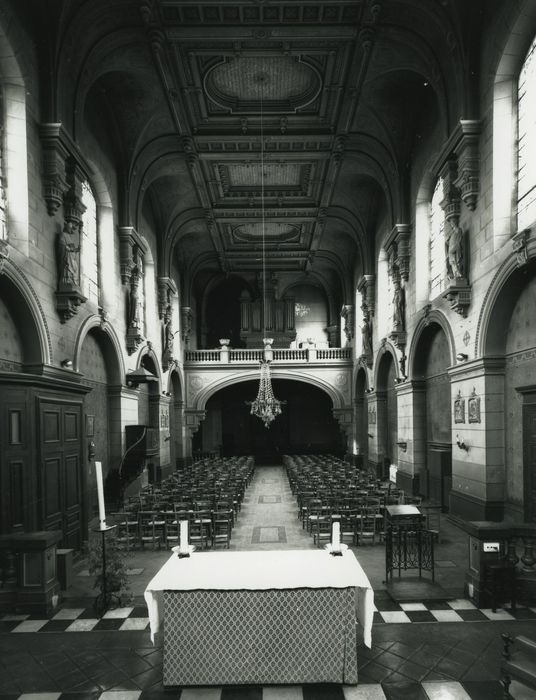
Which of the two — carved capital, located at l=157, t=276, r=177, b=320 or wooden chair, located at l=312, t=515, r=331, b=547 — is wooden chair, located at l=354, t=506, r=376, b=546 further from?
carved capital, located at l=157, t=276, r=177, b=320

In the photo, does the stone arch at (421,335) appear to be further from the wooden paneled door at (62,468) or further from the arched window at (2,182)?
the arched window at (2,182)

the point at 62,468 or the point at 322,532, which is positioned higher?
the point at 62,468

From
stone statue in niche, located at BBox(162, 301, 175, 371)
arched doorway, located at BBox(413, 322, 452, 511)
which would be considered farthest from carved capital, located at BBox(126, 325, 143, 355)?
arched doorway, located at BBox(413, 322, 452, 511)

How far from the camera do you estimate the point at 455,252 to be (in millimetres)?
13078

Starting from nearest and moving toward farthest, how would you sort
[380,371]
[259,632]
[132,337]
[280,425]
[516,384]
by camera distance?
[259,632] → [516,384] → [132,337] → [380,371] → [280,425]

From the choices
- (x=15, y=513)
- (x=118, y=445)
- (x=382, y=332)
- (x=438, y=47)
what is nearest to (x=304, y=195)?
(x=382, y=332)

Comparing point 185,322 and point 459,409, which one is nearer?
point 459,409

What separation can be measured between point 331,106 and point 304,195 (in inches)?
266

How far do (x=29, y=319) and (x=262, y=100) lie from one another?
10.1 meters

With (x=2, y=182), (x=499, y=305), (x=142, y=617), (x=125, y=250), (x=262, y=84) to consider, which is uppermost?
(x=262, y=84)

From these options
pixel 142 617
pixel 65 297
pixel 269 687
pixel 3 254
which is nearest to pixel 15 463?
pixel 3 254

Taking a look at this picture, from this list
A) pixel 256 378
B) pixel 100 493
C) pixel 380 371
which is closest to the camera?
pixel 100 493

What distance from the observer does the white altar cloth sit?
17.5 feet

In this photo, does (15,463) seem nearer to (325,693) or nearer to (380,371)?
(325,693)
